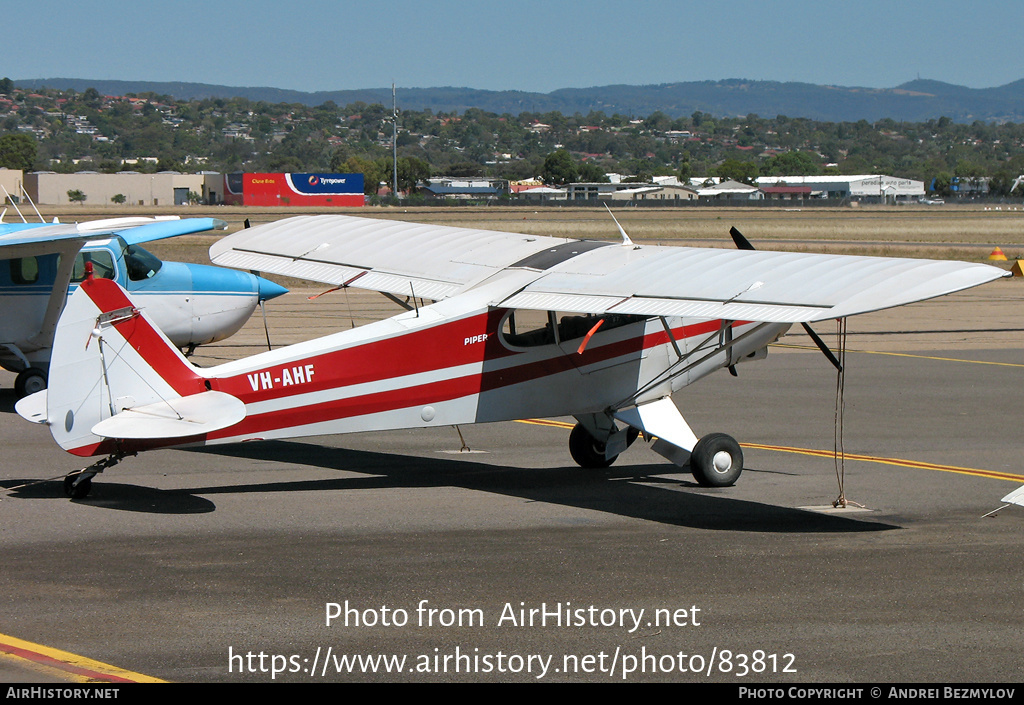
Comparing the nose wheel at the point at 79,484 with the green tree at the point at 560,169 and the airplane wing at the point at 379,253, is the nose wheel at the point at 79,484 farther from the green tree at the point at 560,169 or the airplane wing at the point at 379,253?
the green tree at the point at 560,169

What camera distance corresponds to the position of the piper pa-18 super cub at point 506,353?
909 centimetres

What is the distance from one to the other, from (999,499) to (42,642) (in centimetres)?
825

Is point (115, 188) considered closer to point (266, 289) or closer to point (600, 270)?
point (266, 289)

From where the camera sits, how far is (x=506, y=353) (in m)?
10.6

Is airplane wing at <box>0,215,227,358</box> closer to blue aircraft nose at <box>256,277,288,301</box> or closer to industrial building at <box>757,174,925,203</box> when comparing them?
blue aircraft nose at <box>256,277,288,301</box>

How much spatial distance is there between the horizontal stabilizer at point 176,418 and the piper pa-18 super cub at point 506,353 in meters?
0.02

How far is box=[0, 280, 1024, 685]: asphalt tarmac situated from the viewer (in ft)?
21.1

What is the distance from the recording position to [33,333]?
14758 mm

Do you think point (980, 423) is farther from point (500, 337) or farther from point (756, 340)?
point (500, 337)

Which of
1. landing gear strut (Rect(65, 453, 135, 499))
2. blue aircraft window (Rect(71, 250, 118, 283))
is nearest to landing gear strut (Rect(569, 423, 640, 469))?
landing gear strut (Rect(65, 453, 135, 499))

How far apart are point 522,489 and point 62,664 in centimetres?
541

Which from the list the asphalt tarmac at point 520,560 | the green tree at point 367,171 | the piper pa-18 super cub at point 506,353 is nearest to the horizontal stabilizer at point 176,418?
the piper pa-18 super cub at point 506,353
